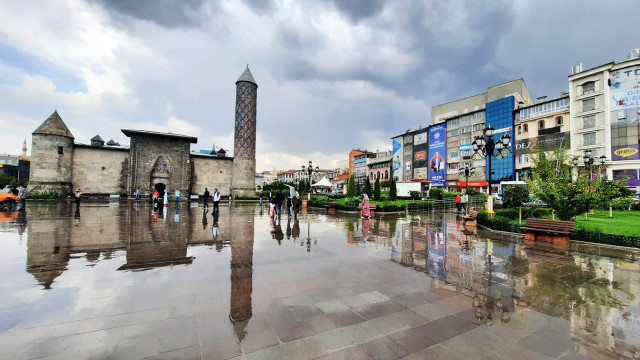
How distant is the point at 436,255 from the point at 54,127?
40975mm

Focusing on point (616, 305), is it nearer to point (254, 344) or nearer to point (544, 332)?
point (544, 332)

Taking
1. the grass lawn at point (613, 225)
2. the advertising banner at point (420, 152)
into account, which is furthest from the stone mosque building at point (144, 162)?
the advertising banner at point (420, 152)

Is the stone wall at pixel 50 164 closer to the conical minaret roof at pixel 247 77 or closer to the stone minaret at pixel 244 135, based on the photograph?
the stone minaret at pixel 244 135

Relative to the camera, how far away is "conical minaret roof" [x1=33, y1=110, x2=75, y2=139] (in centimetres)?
2941

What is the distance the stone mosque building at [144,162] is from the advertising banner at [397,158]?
39596mm

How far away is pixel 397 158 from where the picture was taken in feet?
214

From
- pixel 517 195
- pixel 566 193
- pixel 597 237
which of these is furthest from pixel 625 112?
pixel 597 237

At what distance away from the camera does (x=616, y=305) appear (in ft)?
13.6

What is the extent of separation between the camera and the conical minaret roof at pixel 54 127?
29.4 meters

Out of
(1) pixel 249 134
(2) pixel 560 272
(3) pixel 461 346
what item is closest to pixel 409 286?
(3) pixel 461 346

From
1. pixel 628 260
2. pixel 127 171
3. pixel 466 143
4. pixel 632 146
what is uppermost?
pixel 466 143

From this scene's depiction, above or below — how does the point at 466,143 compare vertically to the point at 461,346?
above

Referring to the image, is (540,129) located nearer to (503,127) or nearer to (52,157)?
(503,127)

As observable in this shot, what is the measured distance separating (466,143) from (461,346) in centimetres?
5503
